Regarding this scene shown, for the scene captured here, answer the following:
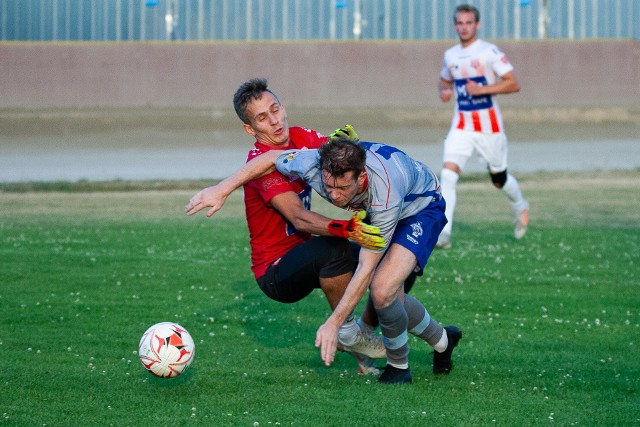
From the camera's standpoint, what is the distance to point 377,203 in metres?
6.63

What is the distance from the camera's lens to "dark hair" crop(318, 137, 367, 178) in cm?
643

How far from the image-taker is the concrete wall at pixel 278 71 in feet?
96.1

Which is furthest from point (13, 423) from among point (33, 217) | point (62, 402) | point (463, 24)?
point (33, 217)

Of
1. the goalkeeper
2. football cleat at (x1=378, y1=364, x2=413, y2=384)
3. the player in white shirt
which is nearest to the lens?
the goalkeeper

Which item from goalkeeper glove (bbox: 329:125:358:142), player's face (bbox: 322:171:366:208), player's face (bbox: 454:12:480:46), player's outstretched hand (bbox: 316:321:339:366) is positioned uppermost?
player's face (bbox: 454:12:480:46)

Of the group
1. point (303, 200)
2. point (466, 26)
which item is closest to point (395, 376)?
point (303, 200)

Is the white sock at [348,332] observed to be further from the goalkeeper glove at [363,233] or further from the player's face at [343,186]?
the player's face at [343,186]

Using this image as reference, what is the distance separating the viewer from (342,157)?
6441 mm

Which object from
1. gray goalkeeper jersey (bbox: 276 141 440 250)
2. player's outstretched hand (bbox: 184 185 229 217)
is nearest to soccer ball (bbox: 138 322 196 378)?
player's outstretched hand (bbox: 184 185 229 217)

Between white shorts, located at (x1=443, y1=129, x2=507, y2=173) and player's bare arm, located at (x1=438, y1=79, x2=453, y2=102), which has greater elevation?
player's bare arm, located at (x1=438, y1=79, x2=453, y2=102)

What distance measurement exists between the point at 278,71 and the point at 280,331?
68.9ft

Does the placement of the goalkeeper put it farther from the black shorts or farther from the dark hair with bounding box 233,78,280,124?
the dark hair with bounding box 233,78,280,124

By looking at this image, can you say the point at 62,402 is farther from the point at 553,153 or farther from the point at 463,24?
the point at 553,153

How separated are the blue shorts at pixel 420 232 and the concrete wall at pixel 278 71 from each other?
73.7 feet
